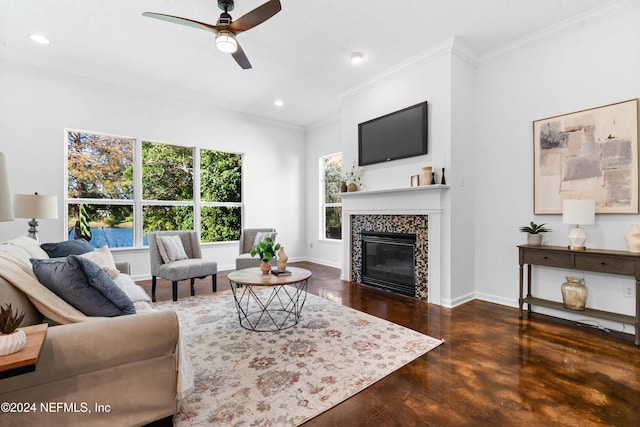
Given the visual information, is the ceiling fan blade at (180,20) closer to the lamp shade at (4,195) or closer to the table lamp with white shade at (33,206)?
the lamp shade at (4,195)

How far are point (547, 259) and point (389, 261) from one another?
1.86 m

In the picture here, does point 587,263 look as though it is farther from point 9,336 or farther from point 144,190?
point 144,190

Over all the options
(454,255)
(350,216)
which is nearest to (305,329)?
(454,255)

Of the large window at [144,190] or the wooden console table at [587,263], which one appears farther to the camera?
the large window at [144,190]

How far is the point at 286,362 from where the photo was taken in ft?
7.36

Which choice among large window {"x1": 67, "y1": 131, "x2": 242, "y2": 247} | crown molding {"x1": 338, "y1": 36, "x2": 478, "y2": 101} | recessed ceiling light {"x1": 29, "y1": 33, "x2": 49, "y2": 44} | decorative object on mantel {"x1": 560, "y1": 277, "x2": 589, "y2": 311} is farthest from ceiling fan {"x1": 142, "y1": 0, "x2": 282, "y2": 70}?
decorative object on mantel {"x1": 560, "y1": 277, "x2": 589, "y2": 311}

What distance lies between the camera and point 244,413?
1.69 meters

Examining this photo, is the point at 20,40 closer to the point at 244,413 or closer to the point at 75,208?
the point at 75,208

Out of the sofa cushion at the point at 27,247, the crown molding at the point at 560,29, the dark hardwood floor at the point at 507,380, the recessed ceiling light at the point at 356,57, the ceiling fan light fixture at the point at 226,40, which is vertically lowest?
the dark hardwood floor at the point at 507,380

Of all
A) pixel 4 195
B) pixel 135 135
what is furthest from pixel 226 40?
pixel 135 135

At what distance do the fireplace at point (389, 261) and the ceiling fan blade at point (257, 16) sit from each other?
3.00 metres

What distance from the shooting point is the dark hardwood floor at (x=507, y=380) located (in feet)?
5.47

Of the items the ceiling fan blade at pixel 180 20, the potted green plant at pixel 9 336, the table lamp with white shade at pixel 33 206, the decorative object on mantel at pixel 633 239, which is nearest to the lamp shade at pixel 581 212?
the decorative object on mantel at pixel 633 239

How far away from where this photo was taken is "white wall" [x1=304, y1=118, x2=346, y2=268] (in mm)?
6207
